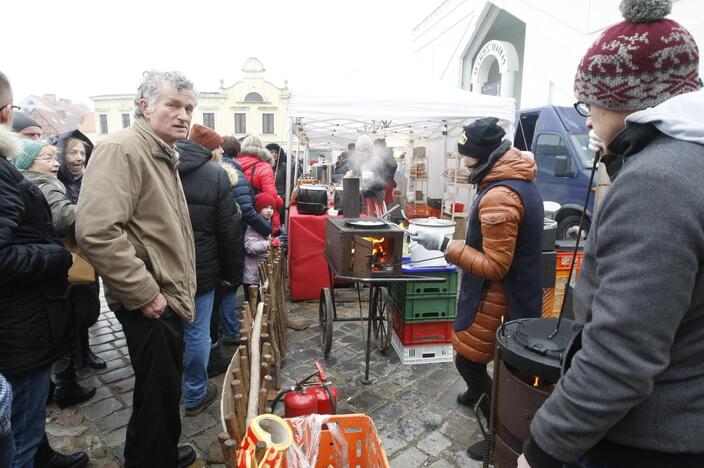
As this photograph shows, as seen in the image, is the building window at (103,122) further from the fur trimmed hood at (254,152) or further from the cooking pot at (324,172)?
the fur trimmed hood at (254,152)

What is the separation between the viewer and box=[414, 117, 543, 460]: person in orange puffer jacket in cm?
248

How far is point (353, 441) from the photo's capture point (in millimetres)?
2027

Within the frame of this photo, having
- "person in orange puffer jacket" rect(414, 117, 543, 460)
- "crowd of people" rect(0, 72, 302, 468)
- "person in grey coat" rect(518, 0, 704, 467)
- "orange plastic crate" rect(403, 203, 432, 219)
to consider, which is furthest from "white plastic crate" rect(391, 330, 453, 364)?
"orange plastic crate" rect(403, 203, 432, 219)

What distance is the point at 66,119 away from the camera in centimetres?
5047

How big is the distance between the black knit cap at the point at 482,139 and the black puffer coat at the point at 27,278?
2.30 metres

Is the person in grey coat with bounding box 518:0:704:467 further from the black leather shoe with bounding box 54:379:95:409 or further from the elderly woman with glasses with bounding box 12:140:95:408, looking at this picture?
the black leather shoe with bounding box 54:379:95:409

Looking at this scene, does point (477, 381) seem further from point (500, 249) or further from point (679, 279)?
point (679, 279)

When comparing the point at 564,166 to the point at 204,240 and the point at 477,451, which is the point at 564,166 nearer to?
the point at 477,451

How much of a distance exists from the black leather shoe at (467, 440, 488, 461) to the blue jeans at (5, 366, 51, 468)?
2386 millimetres

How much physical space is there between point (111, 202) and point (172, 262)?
428mm

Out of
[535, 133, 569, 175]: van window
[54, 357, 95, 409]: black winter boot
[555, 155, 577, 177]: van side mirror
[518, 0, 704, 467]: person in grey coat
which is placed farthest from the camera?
[535, 133, 569, 175]: van window

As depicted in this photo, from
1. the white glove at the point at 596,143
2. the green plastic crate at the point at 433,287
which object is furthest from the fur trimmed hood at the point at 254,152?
the white glove at the point at 596,143

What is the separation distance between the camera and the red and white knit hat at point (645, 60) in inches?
41.6

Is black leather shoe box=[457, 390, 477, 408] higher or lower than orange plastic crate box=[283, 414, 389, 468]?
lower
